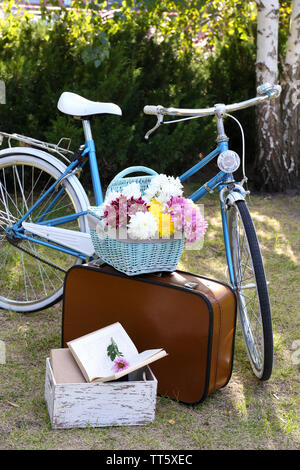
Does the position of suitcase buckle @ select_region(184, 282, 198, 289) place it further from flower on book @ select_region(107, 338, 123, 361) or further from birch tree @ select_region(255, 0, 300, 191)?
birch tree @ select_region(255, 0, 300, 191)

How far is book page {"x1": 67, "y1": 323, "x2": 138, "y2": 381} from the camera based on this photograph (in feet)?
7.06

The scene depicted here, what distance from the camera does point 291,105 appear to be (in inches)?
196

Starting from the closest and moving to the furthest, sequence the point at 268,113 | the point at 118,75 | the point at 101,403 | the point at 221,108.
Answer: the point at 101,403, the point at 221,108, the point at 118,75, the point at 268,113

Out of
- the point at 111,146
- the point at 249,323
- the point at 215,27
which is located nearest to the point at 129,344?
the point at 249,323

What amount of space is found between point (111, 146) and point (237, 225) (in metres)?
2.20

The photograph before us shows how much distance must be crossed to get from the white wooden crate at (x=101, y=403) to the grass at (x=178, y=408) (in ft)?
0.10

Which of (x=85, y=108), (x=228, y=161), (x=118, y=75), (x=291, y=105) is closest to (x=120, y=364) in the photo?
(x=228, y=161)

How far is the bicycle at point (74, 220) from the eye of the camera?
2381 mm

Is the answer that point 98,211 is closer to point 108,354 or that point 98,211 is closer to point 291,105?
point 108,354

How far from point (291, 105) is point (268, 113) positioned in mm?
250

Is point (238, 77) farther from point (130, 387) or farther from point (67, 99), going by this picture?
point (130, 387)

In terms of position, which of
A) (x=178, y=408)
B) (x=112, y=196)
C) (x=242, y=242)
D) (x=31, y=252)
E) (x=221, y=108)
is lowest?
(x=178, y=408)

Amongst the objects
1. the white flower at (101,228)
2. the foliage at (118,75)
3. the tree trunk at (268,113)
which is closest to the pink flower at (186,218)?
the white flower at (101,228)

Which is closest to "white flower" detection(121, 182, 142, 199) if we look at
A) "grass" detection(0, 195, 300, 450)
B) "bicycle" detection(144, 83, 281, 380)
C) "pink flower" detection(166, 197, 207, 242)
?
"pink flower" detection(166, 197, 207, 242)
